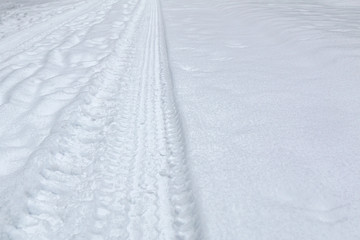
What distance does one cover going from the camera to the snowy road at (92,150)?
2.07 metres

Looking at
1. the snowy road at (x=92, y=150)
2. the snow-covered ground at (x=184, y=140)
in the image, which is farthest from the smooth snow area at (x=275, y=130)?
the snowy road at (x=92, y=150)

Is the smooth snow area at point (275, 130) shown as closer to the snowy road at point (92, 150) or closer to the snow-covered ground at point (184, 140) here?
the snow-covered ground at point (184, 140)

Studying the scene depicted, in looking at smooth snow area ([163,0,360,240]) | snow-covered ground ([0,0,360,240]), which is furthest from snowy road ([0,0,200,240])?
smooth snow area ([163,0,360,240])

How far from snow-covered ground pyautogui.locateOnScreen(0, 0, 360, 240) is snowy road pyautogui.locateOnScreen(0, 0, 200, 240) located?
11 mm

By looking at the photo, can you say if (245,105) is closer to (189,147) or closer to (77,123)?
(189,147)

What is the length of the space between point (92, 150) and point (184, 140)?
2.66 feet

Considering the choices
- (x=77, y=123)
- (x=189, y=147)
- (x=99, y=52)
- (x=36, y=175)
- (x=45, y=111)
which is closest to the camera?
(x=36, y=175)

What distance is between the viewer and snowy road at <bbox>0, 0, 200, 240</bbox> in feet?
6.79

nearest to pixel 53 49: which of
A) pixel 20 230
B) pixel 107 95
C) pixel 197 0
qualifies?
pixel 107 95

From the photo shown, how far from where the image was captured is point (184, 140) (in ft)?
9.54

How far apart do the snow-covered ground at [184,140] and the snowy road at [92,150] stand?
0.04 ft

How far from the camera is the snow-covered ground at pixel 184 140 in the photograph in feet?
6.68

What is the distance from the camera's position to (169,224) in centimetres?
203

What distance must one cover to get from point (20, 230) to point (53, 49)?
485 cm
